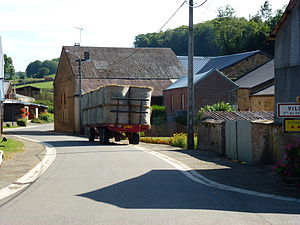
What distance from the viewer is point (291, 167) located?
471 inches

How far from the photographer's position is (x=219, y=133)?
22.4 m

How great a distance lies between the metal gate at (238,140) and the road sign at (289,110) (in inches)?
235

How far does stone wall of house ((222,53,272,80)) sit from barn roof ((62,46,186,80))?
663 cm

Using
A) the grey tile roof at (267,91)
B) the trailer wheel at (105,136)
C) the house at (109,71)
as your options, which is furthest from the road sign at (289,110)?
the house at (109,71)

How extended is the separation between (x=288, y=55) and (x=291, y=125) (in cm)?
341

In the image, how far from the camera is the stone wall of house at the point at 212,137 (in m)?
22.0

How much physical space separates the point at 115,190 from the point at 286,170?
4096 mm

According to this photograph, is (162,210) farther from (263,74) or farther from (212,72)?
(263,74)

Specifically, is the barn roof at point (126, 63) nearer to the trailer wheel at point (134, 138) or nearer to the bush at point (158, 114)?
the bush at point (158, 114)

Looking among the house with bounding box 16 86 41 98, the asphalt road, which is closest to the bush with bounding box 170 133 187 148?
the asphalt road

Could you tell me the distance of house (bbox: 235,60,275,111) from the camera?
142ft

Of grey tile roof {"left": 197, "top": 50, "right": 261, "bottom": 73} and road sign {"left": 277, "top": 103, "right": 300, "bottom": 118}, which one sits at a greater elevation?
grey tile roof {"left": 197, "top": 50, "right": 261, "bottom": 73}

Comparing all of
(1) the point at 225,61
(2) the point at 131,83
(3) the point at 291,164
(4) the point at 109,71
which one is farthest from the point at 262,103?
(3) the point at 291,164

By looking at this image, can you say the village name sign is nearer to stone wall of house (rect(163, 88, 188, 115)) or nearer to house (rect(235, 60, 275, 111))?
house (rect(235, 60, 275, 111))
